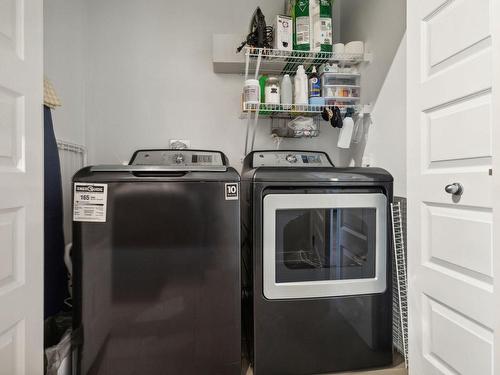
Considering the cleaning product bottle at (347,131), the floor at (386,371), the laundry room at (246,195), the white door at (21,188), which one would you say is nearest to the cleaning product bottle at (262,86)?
the laundry room at (246,195)

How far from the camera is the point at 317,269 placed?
4.78ft

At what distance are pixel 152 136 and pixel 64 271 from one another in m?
1.03

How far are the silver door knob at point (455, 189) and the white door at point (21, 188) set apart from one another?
4.88 ft

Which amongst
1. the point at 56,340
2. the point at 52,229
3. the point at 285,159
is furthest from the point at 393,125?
the point at 56,340

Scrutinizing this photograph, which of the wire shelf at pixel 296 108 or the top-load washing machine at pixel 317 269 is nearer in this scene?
the top-load washing machine at pixel 317 269

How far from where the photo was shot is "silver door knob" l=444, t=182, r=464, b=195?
1.03 metres

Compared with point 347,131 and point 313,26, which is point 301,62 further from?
point 347,131

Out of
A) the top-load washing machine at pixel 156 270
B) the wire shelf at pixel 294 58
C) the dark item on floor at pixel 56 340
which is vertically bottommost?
the dark item on floor at pixel 56 340

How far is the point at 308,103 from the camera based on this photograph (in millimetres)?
1876

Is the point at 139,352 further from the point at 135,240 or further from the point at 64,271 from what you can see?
the point at 64,271

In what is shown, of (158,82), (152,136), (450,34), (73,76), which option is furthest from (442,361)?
(73,76)

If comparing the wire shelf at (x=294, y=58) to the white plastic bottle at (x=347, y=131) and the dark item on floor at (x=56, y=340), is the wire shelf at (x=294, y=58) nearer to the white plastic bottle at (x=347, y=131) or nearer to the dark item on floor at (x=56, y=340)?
the white plastic bottle at (x=347, y=131)

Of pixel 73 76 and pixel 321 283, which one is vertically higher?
pixel 73 76

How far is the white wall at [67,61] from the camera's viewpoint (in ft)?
5.38
